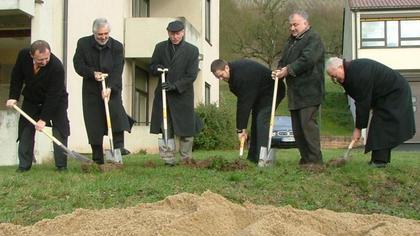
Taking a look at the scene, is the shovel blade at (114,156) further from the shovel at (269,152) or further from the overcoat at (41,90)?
the shovel at (269,152)

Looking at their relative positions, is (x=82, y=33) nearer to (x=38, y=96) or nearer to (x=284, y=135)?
(x=38, y=96)

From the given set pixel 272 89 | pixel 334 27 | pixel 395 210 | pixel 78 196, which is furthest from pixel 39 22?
pixel 334 27

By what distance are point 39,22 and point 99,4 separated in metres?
5.37

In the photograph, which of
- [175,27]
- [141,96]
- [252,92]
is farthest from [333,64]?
[141,96]

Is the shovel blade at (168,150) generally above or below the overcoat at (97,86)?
below

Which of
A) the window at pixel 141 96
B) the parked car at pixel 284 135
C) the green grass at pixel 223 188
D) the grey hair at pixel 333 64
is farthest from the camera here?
the parked car at pixel 284 135

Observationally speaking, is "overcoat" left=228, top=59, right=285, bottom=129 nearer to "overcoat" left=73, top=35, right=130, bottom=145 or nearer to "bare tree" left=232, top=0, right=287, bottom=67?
"overcoat" left=73, top=35, right=130, bottom=145

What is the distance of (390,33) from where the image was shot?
110 ft

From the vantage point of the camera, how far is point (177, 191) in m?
6.45

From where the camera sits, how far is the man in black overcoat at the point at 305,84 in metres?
8.01

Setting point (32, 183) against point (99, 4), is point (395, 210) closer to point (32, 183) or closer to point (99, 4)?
point (32, 183)

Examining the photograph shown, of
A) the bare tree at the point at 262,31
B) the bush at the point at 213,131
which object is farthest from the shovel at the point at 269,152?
the bare tree at the point at 262,31

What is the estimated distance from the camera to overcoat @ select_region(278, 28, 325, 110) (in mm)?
7988

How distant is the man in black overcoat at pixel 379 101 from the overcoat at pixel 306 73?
0.21 metres
